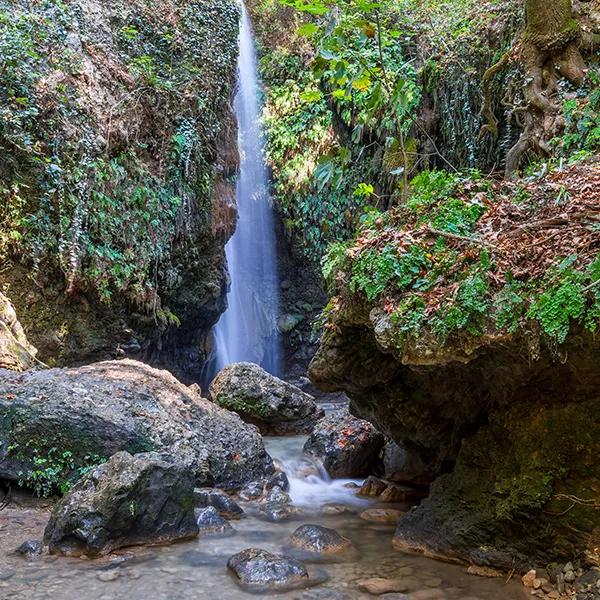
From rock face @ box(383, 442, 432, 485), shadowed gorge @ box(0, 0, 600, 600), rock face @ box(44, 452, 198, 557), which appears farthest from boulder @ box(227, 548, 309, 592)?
rock face @ box(383, 442, 432, 485)

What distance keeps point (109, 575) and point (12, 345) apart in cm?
395

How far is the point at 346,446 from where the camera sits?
23.1 ft

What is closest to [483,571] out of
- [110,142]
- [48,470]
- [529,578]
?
[529,578]

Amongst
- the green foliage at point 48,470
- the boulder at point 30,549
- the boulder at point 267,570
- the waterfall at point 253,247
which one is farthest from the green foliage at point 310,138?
the boulder at point 30,549

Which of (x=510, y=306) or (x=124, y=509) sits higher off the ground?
(x=510, y=306)

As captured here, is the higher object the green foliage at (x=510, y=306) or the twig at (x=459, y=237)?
the twig at (x=459, y=237)

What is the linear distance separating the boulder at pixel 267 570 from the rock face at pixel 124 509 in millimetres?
712

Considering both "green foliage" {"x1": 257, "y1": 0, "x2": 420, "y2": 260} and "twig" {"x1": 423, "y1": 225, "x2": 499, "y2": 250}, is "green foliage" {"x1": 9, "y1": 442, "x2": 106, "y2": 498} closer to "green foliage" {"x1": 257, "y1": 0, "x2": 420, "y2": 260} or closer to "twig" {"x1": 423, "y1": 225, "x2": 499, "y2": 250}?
Result: "twig" {"x1": 423, "y1": 225, "x2": 499, "y2": 250}

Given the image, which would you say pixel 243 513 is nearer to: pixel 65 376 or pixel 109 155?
pixel 65 376

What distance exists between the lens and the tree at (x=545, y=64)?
6551 millimetres

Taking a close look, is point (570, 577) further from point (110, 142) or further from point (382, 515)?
Answer: point (110, 142)

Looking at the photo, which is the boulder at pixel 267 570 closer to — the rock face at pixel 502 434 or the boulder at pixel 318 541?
the boulder at pixel 318 541

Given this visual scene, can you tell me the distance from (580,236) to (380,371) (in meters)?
2.27

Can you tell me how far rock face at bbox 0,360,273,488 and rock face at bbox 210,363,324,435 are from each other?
218 centimetres
